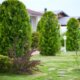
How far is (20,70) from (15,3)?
196 inches

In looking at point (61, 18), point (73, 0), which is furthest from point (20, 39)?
point (61, 18)

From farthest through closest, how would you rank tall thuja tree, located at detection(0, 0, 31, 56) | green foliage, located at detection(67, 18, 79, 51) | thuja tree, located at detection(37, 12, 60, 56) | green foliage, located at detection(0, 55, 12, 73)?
green foliage, located at detection(67, 18, 79, 51) < thuja tree, located at detection(37, 12, 60, 56) < tall thuja tree, located at detection(0, 0, 31, 56) < green foliage, located at detection(0, 55, 12, 73)

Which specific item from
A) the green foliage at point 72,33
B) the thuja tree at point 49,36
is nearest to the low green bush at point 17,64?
the thuja tree at point 49,36

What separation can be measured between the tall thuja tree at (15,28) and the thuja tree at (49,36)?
3816 mm

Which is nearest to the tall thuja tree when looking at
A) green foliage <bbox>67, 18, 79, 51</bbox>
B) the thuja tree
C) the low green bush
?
the low green bush

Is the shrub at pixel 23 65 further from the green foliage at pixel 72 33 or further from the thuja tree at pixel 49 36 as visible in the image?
the green foliage at pixel 72 33

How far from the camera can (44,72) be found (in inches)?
421

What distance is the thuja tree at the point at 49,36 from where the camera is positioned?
17969 millimetres

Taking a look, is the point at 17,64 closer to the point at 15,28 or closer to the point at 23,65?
the point at 23,65

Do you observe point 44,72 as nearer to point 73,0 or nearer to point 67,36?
point 67,36

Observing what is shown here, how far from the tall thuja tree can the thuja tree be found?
12.5 ft

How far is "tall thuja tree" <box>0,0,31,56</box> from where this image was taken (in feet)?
46.2

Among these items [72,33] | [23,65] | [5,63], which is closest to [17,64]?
[23,65]

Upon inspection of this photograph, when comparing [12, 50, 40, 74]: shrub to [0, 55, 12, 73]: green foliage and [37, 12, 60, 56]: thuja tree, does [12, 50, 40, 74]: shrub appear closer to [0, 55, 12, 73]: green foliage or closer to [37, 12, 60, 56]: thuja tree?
[0, 55, 12, 73]: green foliage
